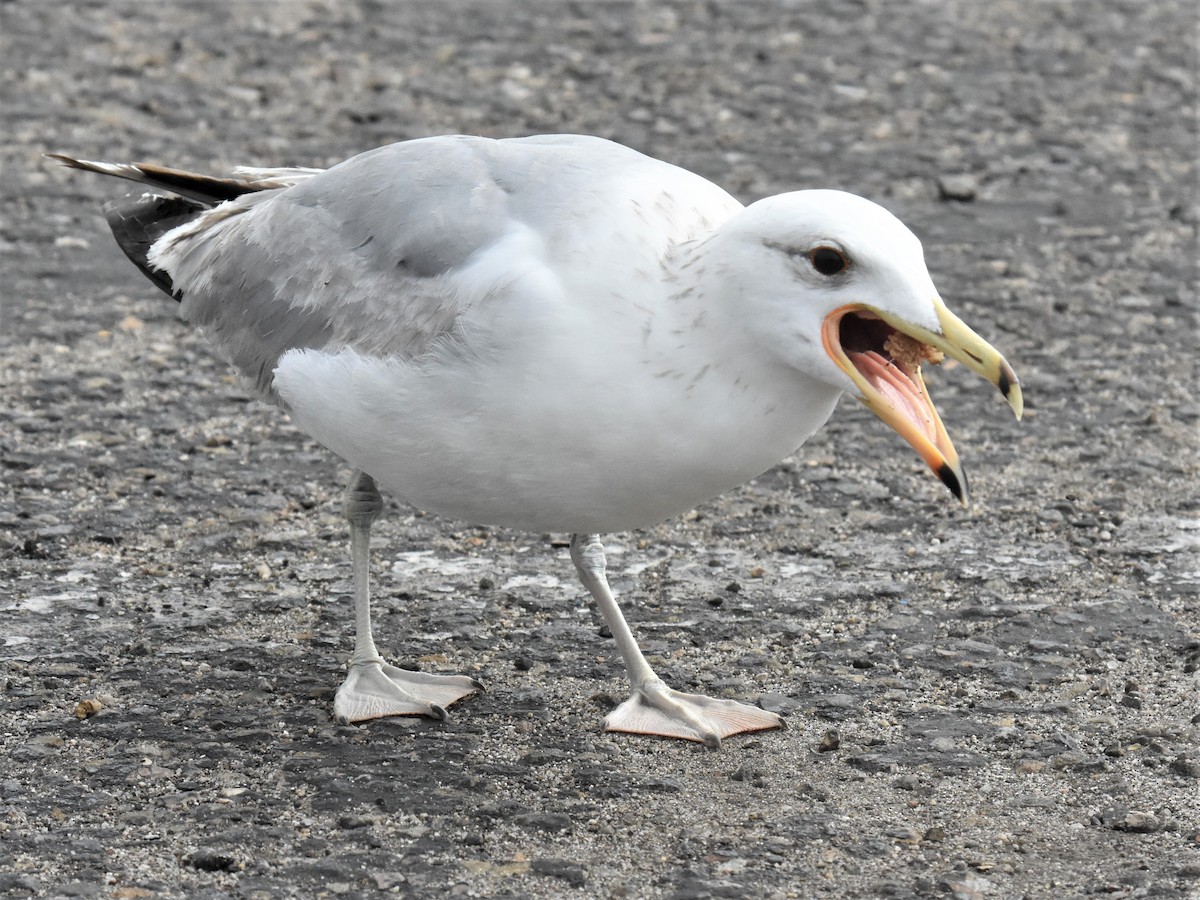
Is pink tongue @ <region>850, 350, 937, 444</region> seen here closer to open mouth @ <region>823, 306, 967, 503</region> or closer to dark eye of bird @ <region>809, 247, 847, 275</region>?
open mouth @ <region>823, 306, 967, 503</region>

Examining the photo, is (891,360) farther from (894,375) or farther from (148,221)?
(148,221)

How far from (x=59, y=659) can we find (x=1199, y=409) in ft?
13.8

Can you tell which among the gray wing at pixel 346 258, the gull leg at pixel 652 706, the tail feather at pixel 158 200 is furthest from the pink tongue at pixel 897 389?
the tail feather at pixel 158 200

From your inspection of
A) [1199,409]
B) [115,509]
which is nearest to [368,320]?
[115,509]

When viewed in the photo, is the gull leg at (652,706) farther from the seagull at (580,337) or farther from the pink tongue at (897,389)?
the pink tongue at (897,389)

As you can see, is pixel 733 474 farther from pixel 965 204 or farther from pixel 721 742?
pixel 965 204

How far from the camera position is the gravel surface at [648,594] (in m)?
4.00

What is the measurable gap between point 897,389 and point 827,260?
32 cm

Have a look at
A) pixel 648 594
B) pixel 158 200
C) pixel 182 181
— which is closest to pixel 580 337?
pixel 648 594

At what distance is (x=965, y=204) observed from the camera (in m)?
8.53

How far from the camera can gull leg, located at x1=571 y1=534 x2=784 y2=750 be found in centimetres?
452

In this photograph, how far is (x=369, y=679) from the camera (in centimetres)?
468

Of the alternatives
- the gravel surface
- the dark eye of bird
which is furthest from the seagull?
the gravel surface

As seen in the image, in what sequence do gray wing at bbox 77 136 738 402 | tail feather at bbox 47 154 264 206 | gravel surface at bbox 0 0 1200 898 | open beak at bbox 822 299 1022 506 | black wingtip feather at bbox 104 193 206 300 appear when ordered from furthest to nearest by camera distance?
black wingtip feather at bbox 104 193 206 300, tail feather at bbox 47 154 264 206, gray wing at bbox 77 136 738 402, gravel surface at bbox 0 0 1200 898, open beak at bbox 822 299 1022 506
